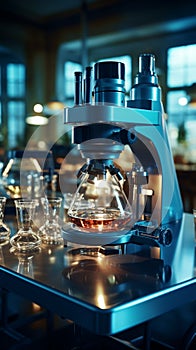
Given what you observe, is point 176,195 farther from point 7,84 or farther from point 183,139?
point 7,84

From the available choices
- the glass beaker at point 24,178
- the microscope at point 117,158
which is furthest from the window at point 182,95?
the microscope at point 117,158

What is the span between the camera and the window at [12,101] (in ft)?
26.7

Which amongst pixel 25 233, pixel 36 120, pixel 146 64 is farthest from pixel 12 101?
pixel 25 233

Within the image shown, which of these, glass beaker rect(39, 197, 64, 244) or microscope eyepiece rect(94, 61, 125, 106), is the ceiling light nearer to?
glass beaker rect(39, 197, 64, 244)

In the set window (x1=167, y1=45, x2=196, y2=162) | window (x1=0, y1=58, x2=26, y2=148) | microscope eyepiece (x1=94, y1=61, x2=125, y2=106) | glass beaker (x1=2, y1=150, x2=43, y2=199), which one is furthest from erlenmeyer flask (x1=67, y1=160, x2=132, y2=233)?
window (x1=0, y1=58, x2=26, y2=148)

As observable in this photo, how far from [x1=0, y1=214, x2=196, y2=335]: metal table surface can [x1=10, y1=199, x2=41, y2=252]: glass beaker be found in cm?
3

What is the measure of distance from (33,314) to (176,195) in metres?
1.25

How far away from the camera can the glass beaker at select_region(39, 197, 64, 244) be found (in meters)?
1.06

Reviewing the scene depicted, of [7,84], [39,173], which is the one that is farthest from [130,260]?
[7,84]

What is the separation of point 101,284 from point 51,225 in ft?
1.32

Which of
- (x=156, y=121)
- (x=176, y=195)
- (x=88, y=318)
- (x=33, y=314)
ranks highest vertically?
(x=156, y=121)

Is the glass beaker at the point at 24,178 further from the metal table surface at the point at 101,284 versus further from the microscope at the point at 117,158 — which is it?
the metal table surface at the point at 101,284

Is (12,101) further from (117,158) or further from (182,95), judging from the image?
(117,158)

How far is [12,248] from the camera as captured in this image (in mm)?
991
